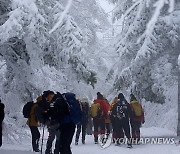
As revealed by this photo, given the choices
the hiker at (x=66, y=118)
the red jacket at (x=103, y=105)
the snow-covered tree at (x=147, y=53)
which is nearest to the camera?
the hiker at (x=66, y=118)

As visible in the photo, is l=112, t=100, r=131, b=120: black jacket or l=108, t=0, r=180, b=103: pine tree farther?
l=108, t=0, r=180, b=103: pine tree

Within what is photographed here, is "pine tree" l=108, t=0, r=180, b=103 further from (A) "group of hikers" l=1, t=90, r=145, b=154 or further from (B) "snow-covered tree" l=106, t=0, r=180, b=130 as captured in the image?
(A) "group of hikers" l=1, t=90, r=145, b=154

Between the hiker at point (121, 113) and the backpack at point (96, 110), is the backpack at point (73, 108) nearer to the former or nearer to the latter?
the hiker at point (121, 113)

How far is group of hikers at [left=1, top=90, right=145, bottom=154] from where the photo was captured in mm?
7492

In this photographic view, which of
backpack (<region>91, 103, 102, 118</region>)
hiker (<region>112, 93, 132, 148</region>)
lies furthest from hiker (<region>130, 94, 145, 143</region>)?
backpack (<region>91, 103, 102, 118</region>)

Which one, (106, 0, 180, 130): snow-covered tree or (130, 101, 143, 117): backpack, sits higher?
(106, 0, 180, 130): snow-covered tree

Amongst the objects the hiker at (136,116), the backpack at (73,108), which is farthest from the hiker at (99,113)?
the backpack at (73,108)

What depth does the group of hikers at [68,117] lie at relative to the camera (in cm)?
749

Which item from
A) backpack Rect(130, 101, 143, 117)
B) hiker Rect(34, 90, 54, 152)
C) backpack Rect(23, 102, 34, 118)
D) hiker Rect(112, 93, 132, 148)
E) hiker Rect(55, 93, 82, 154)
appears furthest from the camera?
backpack Rect(130, 101, 143, 117)

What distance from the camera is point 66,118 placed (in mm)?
7465

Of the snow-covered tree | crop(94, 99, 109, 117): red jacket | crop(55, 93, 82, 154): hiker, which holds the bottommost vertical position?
crop(55, 93, 82, 154): hiker

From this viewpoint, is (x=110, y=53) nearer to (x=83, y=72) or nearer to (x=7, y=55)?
(x=83, y=72)

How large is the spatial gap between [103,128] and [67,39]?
342 centimetres

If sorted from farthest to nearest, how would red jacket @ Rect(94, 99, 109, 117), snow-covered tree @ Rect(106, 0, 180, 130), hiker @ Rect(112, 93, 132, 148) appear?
snow-covered tree @ Rect(106, 0, 180, 130) → red jacket @ Rect(94, 99, 109, 117) → hiker @ Rect(112, 93, 132, 148)
